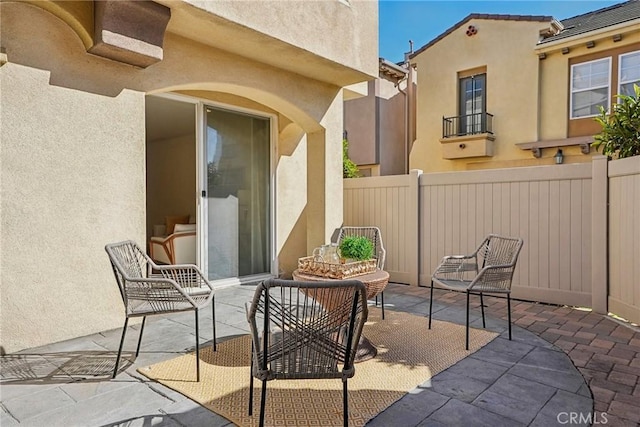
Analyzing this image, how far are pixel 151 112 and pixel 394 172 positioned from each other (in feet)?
29.3

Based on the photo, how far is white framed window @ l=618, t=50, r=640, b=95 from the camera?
9.29 metres

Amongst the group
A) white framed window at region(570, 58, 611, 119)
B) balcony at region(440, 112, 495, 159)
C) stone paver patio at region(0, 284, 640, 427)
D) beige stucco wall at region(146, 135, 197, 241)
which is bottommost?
stone paver patio at region(0, 284, 640, 427)

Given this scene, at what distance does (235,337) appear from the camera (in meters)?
3.91

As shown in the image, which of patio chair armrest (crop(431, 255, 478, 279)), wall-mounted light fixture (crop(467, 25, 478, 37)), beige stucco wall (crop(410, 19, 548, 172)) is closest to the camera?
patio chair armrest (crop(431, 255, 478, 279))

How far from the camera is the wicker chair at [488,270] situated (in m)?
3.73

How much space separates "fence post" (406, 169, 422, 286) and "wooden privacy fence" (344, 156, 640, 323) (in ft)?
0.05

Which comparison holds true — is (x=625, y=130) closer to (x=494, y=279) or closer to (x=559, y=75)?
(x=494, y=279)

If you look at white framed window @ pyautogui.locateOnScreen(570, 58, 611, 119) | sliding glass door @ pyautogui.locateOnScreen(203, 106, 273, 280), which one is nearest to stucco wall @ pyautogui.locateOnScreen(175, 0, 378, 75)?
sliding glass door @ pyautogui.locateOnScreen(203, 106, 273, 280)

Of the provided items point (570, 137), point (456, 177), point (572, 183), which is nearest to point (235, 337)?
point (456, 177)

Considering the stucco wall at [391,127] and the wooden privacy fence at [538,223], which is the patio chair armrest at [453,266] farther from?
the stucco wall at [391,127]

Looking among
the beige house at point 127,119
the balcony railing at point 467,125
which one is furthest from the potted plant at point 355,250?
the balcony railing at point 467,125

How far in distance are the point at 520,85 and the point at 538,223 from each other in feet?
22.6

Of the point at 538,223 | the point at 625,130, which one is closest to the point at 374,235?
the point at 538,223

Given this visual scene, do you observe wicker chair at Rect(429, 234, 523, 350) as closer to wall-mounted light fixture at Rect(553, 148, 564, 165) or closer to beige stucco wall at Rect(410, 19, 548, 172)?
wall-mounted light fixture at Rect(553, 148, 564, 165)
